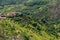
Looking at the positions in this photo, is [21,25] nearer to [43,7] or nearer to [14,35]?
[14,35]

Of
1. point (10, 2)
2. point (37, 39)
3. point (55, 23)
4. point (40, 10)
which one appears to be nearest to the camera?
point (37, 39)

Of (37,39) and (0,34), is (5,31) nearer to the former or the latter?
(0,34)

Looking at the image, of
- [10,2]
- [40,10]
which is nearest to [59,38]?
[40,10]

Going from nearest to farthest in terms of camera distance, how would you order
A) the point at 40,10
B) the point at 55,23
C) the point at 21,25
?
the point at 21,25 < the point at 55,23 < the point at 40,10

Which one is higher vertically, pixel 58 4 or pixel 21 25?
pixel 21 25

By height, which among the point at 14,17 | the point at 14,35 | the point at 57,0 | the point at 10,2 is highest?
the point at 14,35

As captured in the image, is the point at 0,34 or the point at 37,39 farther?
the point at 37,39
